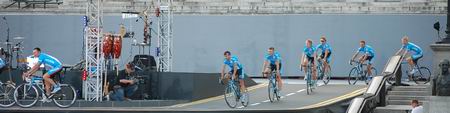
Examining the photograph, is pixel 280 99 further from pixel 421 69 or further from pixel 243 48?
pixel 243 48

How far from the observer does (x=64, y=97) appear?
87.5ft

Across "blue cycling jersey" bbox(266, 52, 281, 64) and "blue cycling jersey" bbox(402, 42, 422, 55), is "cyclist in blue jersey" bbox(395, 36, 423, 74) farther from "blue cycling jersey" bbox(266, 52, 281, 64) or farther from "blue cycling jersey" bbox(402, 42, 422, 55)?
"blue cycling jersey" bbox(266, 52, 281, 64)

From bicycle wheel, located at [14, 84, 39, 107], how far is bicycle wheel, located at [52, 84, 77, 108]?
50cm

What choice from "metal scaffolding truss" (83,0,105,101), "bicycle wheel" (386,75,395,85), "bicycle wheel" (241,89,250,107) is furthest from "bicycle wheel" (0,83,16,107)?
"bicycle wheel" (386,75,395,85)

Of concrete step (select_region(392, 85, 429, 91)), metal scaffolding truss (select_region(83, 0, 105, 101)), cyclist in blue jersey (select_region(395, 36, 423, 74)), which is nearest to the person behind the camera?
concrete step (select_region(392, 85, 429, 91))

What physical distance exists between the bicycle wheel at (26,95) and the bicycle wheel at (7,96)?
256mm

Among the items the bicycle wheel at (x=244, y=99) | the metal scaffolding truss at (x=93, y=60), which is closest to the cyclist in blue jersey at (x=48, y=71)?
the metal scaffolding truss at (x=93, y=60)

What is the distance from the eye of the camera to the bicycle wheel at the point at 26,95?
85.9 feet

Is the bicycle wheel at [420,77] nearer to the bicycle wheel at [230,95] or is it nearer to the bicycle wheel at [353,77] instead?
the bicycle wheel at [353,77]

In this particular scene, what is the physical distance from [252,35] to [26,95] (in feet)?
59.7

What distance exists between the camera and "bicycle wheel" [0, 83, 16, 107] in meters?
26.5

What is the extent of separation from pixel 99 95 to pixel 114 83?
2.89 feet

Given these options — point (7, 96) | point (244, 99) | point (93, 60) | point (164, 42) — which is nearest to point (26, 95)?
point (7, 96)

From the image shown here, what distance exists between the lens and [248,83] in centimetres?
3353
